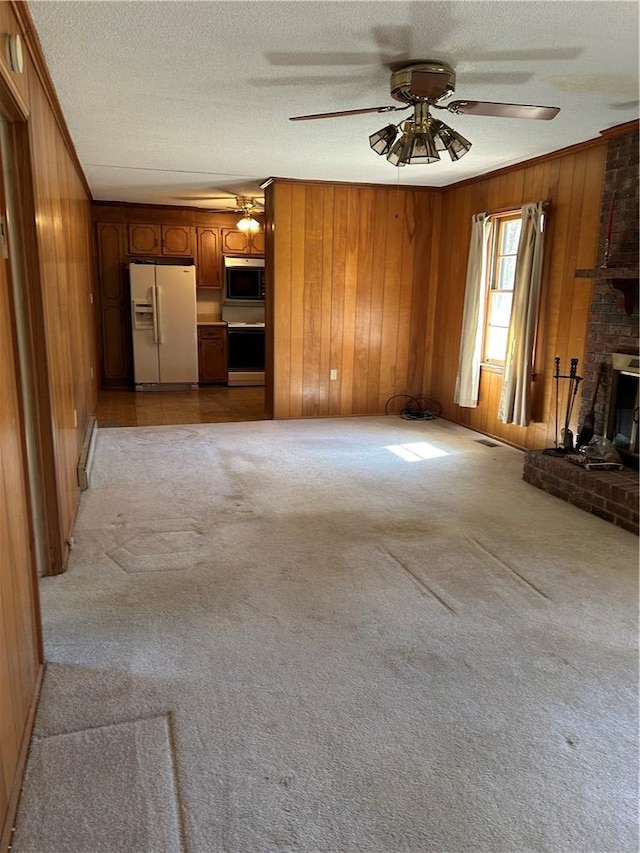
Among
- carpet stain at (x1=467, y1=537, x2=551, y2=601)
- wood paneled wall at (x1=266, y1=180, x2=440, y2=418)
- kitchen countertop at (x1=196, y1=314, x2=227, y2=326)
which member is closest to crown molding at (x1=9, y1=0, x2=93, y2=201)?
wood paneled wall at (x1=266, y1=180, x2=440, y2=418)

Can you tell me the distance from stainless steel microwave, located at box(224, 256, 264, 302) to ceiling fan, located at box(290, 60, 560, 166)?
5322 mm

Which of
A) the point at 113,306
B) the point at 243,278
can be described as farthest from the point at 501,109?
the point at 113,306

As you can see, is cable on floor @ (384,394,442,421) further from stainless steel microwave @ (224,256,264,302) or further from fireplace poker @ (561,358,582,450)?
stainless steel microwave @ (224,256,264,302)

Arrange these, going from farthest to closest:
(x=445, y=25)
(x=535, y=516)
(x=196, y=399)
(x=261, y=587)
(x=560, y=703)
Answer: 1. (x=196, y=399)
2. (x=535, y=516)
3. (x=261, y=587)
4. (x=445, y=25)
5. (x=560, y=703)

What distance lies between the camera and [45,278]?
9.15 ft

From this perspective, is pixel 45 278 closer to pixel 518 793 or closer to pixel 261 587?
pixel 261 587

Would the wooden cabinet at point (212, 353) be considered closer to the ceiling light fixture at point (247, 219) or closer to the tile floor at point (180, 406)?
the tile floor at point (180, 406)

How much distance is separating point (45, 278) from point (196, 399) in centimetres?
474

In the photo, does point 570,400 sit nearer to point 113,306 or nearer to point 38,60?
point 38,60

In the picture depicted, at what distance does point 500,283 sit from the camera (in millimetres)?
5586

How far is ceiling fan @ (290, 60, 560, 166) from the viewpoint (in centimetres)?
281

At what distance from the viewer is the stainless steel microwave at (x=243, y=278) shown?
27.2ft

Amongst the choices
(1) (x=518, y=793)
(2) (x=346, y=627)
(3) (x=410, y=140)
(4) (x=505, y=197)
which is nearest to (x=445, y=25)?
(3) (x=410, y=140)

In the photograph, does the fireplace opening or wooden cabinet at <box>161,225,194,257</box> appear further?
wooden cabinet at <box>161,225,194,257</box>
